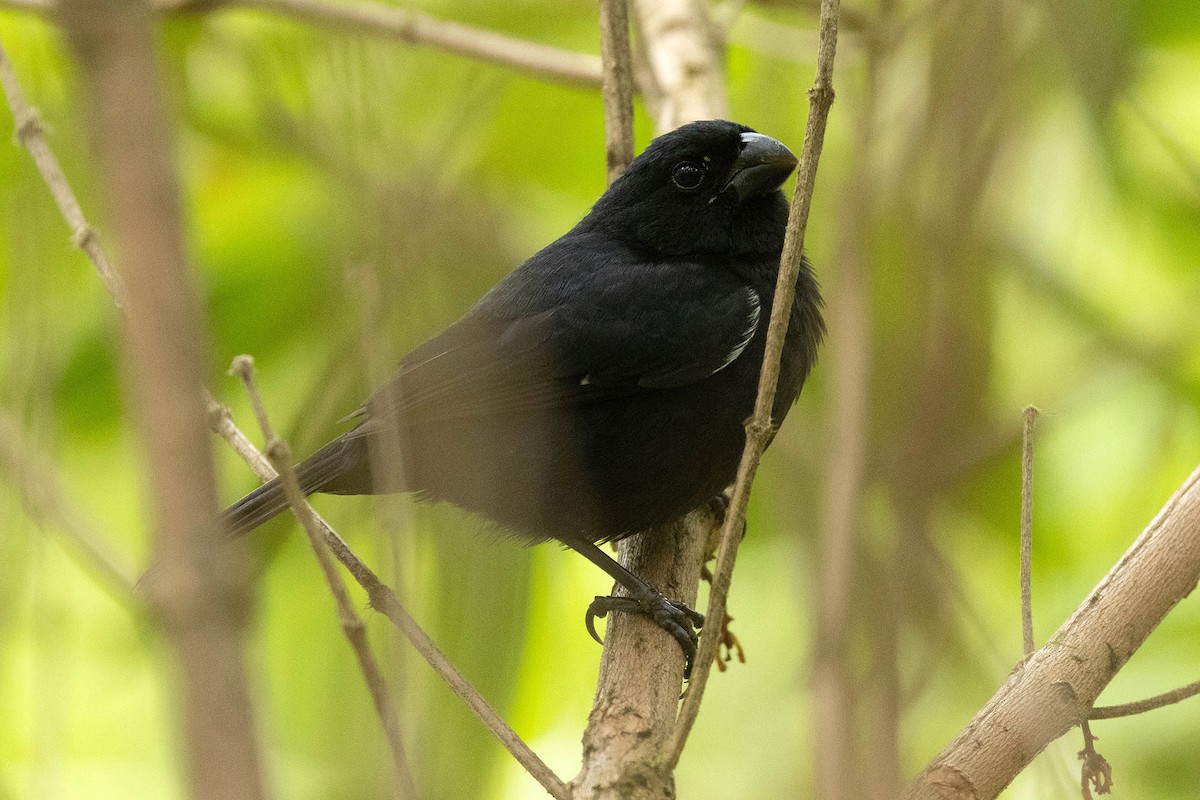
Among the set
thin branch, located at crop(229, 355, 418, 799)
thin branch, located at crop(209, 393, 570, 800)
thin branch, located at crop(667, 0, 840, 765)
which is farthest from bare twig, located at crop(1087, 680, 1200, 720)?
thin branch, located at crop(229, 355, 418, 799)

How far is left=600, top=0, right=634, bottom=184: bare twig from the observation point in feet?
11.1

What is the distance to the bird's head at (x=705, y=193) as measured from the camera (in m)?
3.49

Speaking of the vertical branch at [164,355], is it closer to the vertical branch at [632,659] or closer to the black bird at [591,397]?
the vertical branch at [632,659]

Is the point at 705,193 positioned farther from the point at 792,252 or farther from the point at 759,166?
the point at 792,252

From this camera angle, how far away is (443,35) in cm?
403

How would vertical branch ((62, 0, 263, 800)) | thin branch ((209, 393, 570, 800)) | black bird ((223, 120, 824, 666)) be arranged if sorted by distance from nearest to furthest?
vertical branch ((62, 0, 263, 800)) → thin branch ((209, 393, 570, 800)) → black bird ((223, 120, 824, 666))

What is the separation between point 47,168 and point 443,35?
188cm

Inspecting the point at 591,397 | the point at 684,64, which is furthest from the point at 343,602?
the point at 684,64

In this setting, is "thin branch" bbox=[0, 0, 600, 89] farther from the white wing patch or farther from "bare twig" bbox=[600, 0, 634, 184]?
the white wing patch

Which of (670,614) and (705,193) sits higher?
(705,193)

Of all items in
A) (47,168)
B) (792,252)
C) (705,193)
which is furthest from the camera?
(705,193)

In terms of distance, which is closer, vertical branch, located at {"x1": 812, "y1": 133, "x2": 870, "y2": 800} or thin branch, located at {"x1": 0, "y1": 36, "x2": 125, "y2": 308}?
vertical branch, located at {"x1": 812, "y1": 133, "x2": 870, "y2": 800}

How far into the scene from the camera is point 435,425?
10.6ft

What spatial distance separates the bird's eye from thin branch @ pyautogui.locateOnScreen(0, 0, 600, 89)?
0.73 metres
